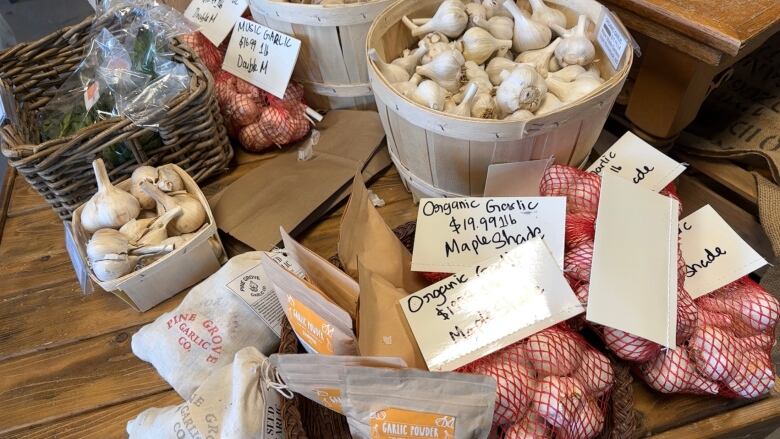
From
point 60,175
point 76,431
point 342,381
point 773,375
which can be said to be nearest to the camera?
point 342,381

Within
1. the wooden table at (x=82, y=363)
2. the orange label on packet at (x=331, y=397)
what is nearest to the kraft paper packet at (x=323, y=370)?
the orange label on packet at (x=331, y=397)

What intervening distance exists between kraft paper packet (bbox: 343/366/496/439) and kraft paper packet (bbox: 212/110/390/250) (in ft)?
1.47

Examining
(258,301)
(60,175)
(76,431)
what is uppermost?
(60,175)

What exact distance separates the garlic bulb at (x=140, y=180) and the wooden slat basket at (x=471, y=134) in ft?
1.36

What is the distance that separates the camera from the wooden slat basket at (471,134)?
2.40 ft

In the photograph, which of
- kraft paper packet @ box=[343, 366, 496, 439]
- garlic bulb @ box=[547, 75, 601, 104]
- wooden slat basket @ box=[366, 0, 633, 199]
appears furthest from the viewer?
garlic bulb @ box=[547, 75, 601, 104]

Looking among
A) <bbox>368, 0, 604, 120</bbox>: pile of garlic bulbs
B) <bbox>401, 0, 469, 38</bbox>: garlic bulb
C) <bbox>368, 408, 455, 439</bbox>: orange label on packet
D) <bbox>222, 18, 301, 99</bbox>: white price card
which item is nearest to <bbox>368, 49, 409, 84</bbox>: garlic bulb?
<bbox>368, 0, 604, 120</bbox>: pile of garlic bulbs

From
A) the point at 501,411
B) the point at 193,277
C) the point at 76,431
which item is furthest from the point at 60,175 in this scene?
the point at 501,411

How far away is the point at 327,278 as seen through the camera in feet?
2.10

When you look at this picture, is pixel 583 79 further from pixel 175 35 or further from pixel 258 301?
pixel 175 35

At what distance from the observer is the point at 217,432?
26.8 inches

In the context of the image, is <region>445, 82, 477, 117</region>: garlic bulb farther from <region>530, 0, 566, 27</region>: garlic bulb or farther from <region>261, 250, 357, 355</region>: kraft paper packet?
<region>261, 250, 357, 355</region>: kraft paper packet

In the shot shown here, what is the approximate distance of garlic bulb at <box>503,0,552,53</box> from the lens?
0.95 metres

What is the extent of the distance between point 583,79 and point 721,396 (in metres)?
0.51
